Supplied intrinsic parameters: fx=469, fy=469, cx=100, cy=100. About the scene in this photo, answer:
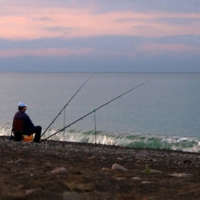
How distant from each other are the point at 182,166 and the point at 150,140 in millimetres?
9385

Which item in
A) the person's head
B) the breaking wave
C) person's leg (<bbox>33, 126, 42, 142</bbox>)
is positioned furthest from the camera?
the breaking wave

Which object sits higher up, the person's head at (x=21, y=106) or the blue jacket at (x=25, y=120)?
the person's head at (x=21, y=106)

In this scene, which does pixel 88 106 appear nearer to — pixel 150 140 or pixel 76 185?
pixel 150 140

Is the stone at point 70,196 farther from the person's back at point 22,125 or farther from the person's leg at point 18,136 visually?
the person's leg at point 18,136

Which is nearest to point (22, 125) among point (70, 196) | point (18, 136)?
point (18, 136)

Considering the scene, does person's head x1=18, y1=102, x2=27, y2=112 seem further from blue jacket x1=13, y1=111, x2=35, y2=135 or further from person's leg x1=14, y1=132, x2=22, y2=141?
person's leg x1=14, y1=132, x2=22, y2=141

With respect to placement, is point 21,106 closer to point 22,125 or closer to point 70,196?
point 22,125

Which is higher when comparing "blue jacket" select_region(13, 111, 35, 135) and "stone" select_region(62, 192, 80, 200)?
"blue jacket" select_region(13, 111, 35, 135)

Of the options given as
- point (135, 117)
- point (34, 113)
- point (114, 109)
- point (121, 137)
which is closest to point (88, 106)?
point (114, 109)

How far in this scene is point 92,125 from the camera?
2448 cm

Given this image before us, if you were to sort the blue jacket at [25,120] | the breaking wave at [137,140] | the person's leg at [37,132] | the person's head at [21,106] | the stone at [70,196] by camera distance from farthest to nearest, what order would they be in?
the breaking wave at [137,140]
the person's leg at [37,132]
the person's head at [21,106]
the blue jacket at [25,120]
the stone at [70,196]

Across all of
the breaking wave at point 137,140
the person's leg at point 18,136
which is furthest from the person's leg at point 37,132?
the breaking wave at point 137,140

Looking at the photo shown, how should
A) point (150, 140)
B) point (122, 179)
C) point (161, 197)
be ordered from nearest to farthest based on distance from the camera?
point (161, 197), point (122, 179), point (150, 140)

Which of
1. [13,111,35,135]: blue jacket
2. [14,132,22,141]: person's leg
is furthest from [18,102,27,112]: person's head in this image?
[14,132,22,141]: person's leg
